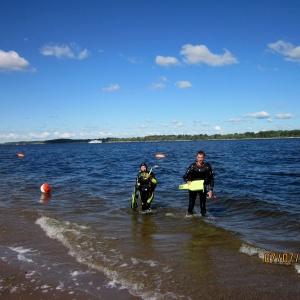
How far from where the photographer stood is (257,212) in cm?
1077

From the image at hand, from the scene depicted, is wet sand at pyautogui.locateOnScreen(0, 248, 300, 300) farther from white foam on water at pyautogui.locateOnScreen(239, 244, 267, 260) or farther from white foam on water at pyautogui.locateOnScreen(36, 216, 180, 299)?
white foam on water at pyautogui.locateOnScreen(239, 244, 267, 260)

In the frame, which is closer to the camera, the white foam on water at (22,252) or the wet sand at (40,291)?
the wet sand at (40,291)

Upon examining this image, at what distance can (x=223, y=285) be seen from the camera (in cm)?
505

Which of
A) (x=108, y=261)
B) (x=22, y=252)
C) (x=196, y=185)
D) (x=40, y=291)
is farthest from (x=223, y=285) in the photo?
(x=196, y=185)

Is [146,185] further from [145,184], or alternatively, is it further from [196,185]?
A: [196,185]

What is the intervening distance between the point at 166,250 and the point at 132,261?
97 cm

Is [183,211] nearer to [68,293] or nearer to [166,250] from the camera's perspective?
[166,250]

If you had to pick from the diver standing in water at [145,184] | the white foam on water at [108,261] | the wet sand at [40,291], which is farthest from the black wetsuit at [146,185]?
the wet sand at [40,291]

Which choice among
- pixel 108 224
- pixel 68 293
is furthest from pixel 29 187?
pixel 68 293

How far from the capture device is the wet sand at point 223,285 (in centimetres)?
466

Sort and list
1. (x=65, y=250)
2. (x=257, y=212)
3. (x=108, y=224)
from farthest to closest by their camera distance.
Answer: (x=257, y=212), (x=108, y=224), (x=65, y=250)

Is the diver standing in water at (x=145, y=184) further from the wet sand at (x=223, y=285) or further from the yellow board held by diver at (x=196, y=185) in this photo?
the wet sand at (x=223, y=285)

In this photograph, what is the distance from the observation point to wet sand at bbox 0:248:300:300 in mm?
4664
